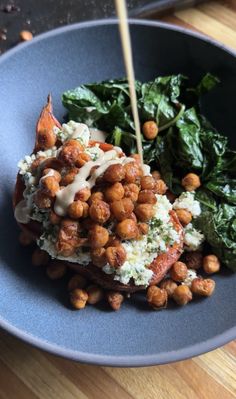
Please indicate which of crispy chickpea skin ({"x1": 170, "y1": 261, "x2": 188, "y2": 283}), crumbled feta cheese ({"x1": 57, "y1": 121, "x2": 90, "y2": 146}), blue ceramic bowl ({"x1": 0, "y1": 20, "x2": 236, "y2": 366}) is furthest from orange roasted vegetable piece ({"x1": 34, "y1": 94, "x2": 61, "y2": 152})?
crispy chickpea skin ({"x1": 170, "y1": 261, "x2": 188, "y2": 283})

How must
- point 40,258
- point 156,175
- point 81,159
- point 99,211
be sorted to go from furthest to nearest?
point 156,175 < point 40,258 < point 81,159 < point 99,211

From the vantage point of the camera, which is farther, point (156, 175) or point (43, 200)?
point (156, 175)

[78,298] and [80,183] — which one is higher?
[80,183]

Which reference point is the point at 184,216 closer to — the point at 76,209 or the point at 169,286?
the point at 169,286

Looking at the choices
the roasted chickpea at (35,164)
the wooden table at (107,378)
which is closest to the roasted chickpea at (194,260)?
the wooden table at (107,378)

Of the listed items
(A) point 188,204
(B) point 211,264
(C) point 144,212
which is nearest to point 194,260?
(B) point 211,264

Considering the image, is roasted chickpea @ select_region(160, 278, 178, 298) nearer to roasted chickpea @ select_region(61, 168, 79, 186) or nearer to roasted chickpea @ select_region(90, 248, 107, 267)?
roasted chickpea @ select_region(90, 248, 107, 267)
